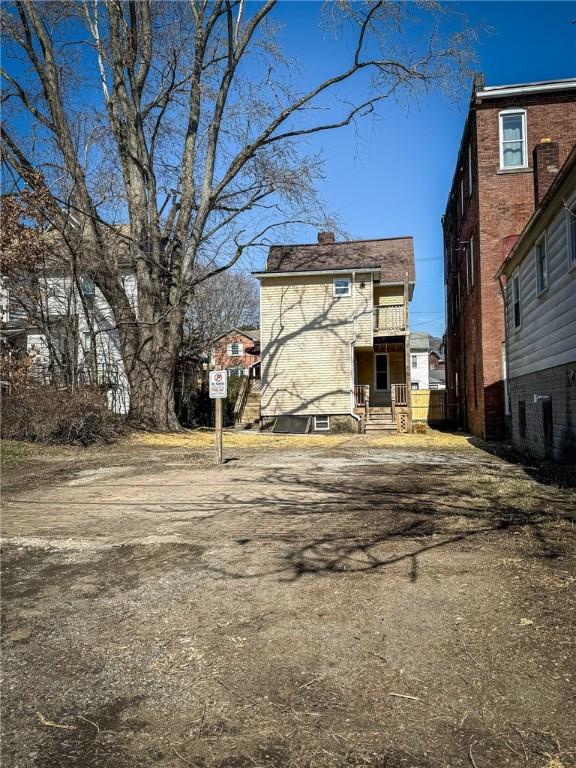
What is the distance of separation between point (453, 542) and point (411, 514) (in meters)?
→ 1.23

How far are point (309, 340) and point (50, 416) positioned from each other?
523 inches

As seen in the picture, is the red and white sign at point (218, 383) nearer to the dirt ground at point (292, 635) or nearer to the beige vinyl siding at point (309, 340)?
the dirt ground at point (292, 635)

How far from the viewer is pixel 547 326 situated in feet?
34.4

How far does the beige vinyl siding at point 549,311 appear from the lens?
9094 mm

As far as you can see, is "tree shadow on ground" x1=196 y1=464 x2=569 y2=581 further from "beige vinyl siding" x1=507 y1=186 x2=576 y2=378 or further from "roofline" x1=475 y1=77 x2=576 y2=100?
"roofline" x1=475 y1=77 x2=576 y2=100

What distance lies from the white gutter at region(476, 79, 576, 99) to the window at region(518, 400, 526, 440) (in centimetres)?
979

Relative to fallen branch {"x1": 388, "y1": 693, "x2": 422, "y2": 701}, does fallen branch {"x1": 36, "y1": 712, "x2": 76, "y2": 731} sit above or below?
below

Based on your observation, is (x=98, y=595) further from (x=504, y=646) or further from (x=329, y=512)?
(x=329, y=512)

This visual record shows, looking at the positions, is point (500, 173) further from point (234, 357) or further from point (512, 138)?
point (234, 357)

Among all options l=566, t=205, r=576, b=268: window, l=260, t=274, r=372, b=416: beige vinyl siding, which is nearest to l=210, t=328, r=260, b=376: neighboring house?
l=260, t=274, r=372, b=416: beige vinyl siding

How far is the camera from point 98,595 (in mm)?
3758

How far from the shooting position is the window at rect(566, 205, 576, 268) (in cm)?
870

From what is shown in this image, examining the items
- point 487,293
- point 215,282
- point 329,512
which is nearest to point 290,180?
point 487,293

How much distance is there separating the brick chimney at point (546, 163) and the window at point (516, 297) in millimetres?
3421
